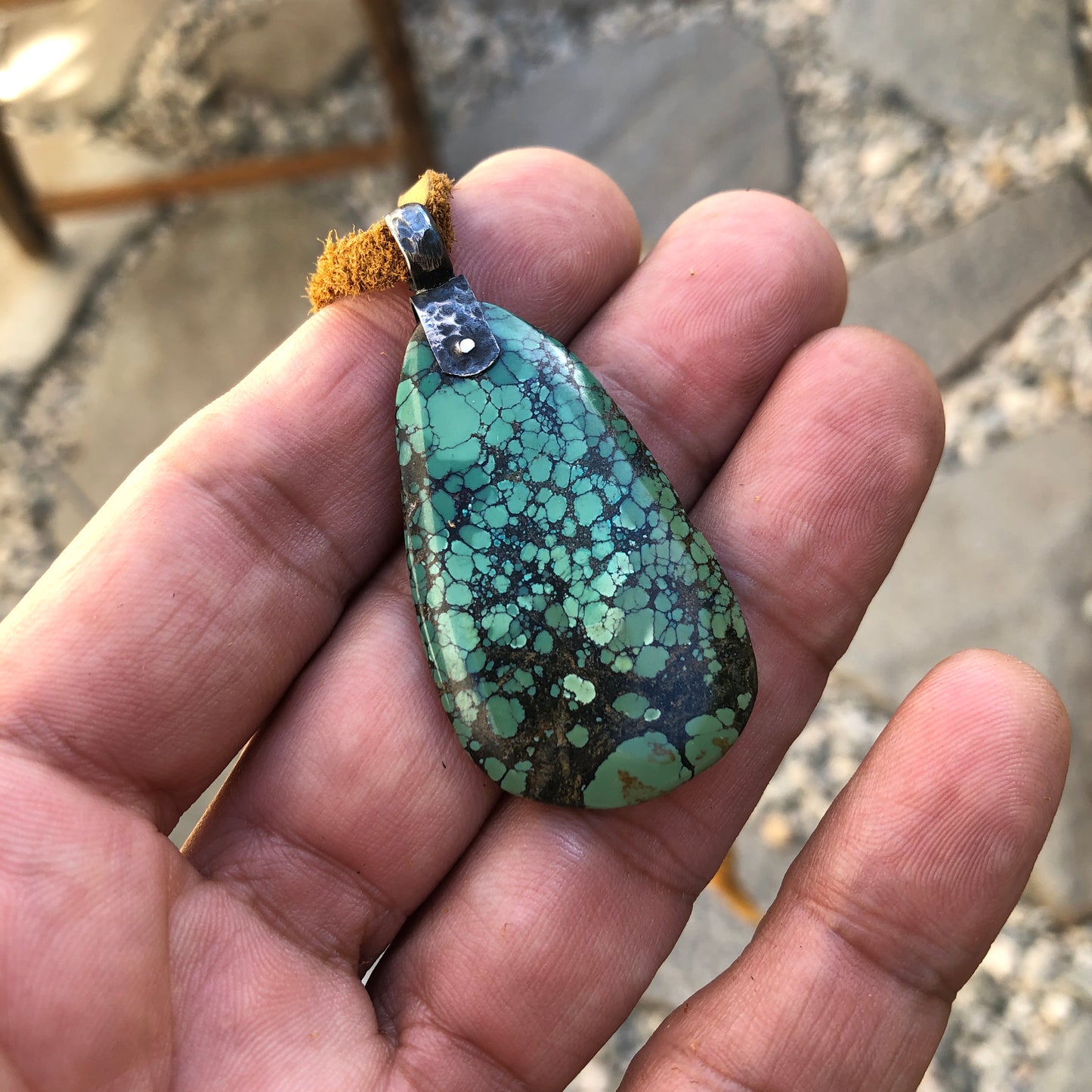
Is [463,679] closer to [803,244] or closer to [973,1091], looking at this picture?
[803,244]

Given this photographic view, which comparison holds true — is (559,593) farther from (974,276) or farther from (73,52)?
(73,52)

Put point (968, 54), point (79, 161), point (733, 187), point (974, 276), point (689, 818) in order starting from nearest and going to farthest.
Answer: point (689, 818), point (974, 276), point (733, 187), point (968, 54), point (79, 161)

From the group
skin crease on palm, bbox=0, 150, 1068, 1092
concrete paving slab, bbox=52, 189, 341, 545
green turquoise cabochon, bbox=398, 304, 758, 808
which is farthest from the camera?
concrete paving slab, bbox=52, 189, 341, 545

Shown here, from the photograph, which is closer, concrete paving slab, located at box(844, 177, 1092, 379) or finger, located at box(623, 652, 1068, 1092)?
finger, located at box(623, 652, 1068, 1092)

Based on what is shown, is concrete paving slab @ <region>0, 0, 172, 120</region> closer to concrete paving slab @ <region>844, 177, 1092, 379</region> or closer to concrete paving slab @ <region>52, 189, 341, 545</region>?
concrete paving slab @ <region>52, 189, 341, 545</region>

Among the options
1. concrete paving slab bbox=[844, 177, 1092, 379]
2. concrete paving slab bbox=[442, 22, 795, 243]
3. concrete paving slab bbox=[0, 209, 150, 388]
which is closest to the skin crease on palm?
concrete paving slab bbox=[844, 177, 1092, 379]

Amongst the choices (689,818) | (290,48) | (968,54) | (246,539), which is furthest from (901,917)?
(290,48)

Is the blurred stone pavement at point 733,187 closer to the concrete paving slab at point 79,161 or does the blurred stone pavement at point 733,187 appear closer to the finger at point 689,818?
the concrete paving slab at point 79,161
